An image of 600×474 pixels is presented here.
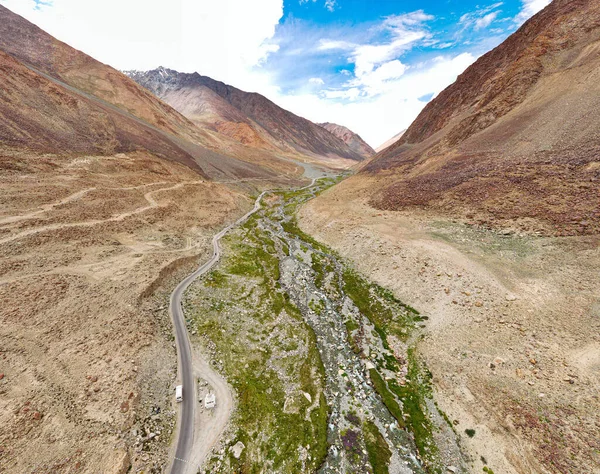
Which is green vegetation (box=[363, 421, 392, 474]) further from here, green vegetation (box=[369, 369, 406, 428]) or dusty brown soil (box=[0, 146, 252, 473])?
dusty brown soil (box=[0, 146, 252, 473])

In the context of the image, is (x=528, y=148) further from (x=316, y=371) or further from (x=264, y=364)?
(x=264, y=364)

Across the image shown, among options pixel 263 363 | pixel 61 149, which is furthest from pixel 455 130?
pixel 61 149

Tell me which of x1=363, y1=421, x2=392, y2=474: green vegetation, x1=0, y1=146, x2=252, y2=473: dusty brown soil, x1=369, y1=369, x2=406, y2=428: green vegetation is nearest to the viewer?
x1=0, y1=146, x2=252, y2=473: dusty brown soil

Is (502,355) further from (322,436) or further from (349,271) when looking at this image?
(349,271)

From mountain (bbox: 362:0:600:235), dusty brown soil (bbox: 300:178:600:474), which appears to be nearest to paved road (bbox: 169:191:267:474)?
dusty brown soil (bbox: 300:178:600:474)

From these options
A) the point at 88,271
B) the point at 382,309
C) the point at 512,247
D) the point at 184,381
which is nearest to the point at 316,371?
the point at 184,381

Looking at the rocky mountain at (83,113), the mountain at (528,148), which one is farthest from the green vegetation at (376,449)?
the rocky mountain at (83,113)
